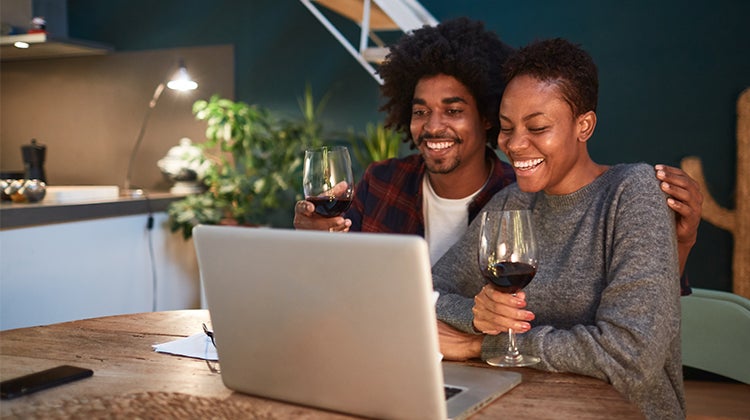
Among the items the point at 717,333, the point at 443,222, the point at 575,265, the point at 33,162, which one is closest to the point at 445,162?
the point at 443,222

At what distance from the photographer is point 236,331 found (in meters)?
1.12

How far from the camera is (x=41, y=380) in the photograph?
1.24 metres

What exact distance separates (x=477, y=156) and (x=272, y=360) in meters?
1.34

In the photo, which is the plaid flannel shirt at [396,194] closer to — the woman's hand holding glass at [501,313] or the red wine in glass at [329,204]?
the red wine in glass at [329,204]

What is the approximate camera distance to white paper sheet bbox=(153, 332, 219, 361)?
4.76 feet

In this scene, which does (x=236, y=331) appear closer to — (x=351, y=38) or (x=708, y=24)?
→ (x=708, y=24)

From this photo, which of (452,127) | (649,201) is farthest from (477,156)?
(649,201)

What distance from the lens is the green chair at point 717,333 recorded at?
6.38 feet

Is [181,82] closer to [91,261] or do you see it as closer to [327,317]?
[91,261]

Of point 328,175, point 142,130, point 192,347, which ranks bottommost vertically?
point 192,347

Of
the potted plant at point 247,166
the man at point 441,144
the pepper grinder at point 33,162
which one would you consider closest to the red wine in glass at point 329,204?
the man at point 441,144

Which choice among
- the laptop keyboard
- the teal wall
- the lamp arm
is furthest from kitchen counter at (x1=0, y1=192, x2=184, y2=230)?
the laptop keyboard

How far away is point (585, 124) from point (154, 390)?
1045 millimetres

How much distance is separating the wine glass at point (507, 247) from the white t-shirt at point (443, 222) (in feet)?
3.24
